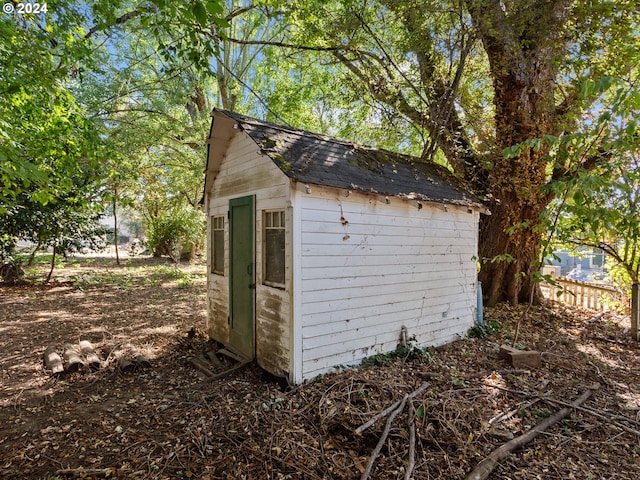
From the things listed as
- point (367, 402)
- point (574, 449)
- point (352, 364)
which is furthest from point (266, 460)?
point (574, 449)

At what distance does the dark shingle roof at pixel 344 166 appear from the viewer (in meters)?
4.28

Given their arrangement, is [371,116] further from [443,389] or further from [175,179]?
[175,179]

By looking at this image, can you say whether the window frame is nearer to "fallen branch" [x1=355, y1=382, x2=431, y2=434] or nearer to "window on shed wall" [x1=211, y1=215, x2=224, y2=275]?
"window on shed wall" [x1=211, y1=215, x2=224, y2=275]

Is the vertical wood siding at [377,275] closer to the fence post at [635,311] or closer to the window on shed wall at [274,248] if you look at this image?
the window on shed wall at [274,248]

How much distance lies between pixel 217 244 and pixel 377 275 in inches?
114

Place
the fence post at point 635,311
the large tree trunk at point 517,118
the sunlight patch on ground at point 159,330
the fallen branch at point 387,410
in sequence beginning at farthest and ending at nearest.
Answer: the large tree trunk at point 517,118, the sunlight patch on ground at point 159,330, the fence post at point 635,311, the fallen branch at point 387,410

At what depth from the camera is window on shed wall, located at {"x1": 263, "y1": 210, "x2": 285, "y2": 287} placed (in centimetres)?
438

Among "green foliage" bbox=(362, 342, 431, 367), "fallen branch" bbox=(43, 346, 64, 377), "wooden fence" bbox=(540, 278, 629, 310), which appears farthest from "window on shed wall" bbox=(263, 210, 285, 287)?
"wooden fence" bbox=(540, 278, 629, 310)

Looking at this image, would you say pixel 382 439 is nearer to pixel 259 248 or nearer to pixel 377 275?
pixel 377 275

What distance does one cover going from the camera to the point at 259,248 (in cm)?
471

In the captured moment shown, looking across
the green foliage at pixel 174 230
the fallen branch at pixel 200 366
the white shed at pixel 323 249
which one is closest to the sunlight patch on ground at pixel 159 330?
the white shed at pixel 323 249

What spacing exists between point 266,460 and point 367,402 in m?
→ 1.18

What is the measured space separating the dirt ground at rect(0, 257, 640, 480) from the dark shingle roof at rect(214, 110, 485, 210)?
247 centimetres

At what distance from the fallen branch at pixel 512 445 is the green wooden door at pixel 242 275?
303 cm
